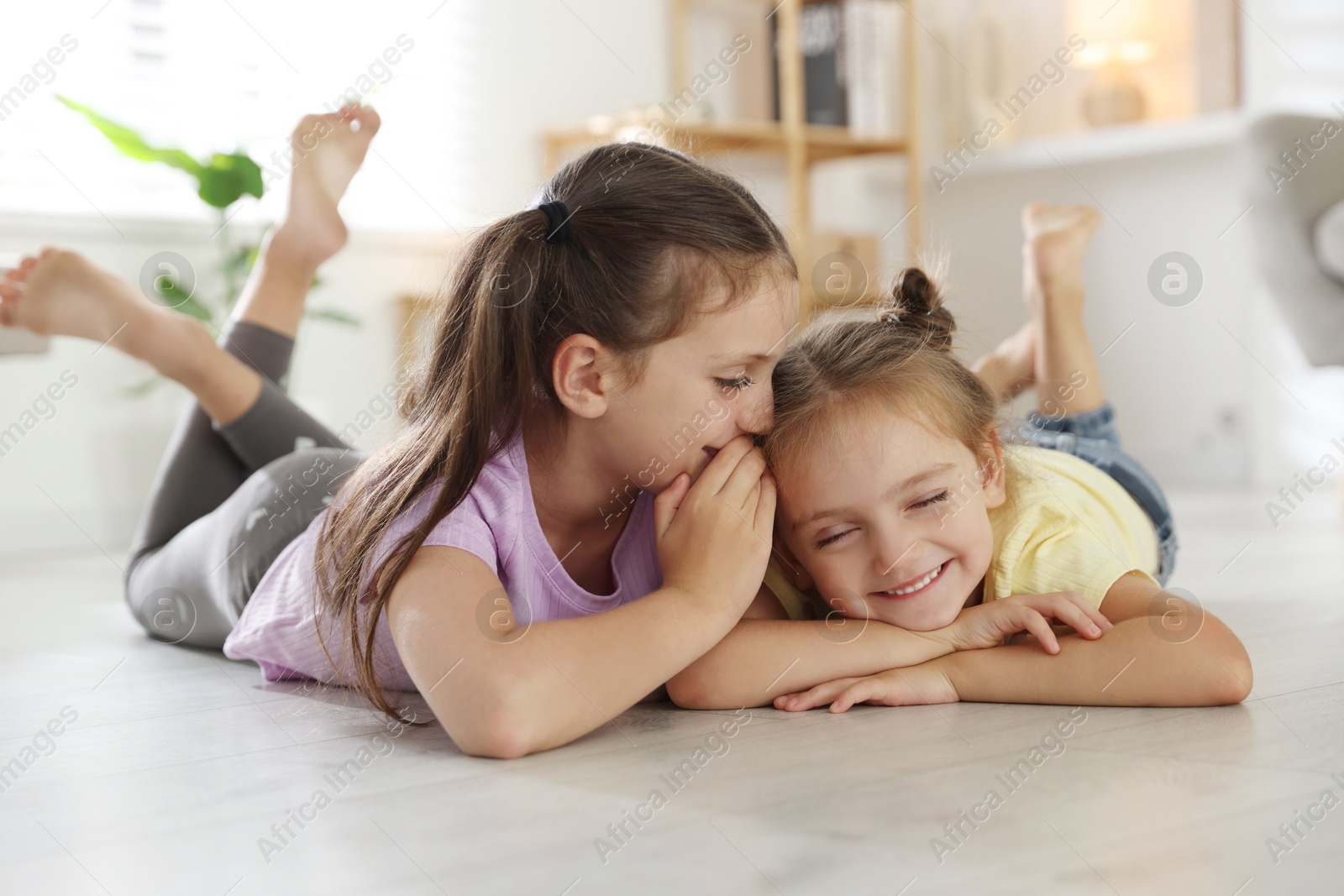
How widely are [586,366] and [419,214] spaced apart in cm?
199

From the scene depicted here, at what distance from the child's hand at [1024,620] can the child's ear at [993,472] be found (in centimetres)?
9

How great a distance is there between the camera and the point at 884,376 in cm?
97

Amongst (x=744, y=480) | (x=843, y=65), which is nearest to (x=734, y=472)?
(x=744, y=480)

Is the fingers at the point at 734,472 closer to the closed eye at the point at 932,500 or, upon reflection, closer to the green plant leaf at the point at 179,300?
the closed eye at the point at 932,500

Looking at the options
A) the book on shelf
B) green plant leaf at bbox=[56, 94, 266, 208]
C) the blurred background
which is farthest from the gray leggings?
the book on shelf

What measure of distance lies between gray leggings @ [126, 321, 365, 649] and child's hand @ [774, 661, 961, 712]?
56 centimetres

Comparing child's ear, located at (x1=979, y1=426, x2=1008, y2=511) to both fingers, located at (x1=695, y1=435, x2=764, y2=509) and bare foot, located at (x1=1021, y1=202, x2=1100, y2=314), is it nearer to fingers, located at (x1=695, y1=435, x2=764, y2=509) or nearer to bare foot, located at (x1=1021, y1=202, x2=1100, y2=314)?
fingers, located at (x1=695, y1=435, x2=764, y2=509)

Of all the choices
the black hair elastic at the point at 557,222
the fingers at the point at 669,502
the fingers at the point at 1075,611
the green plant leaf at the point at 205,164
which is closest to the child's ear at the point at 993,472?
the fingers at the point at 1075,611

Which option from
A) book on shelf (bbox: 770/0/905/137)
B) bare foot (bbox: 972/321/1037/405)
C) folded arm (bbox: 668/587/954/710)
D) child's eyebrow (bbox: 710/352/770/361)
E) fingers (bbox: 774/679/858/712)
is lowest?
fingers (bbox: 774/679/858/712)

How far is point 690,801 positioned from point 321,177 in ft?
3.46

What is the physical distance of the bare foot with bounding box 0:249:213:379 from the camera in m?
1.39

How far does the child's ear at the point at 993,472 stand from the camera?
1023mm

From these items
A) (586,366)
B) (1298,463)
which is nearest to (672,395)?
(586,366)

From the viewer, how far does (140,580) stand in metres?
1.39
